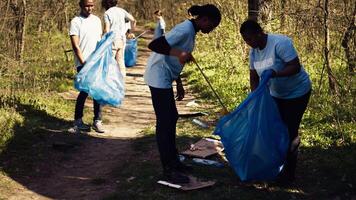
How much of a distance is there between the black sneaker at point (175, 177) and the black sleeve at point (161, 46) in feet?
3.70

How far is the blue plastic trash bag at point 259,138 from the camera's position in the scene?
437 centimetres

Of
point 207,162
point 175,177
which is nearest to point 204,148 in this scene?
point 207,162

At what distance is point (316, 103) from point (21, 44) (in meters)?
5.91

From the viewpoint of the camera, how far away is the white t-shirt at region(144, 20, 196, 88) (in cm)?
432

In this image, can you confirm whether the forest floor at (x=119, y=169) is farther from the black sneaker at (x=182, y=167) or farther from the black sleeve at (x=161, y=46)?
the black sleeve at (x=161, y=46)

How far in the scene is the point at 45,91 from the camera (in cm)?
852

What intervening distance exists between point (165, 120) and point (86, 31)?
2.65 meters

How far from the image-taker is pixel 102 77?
22.5 feet

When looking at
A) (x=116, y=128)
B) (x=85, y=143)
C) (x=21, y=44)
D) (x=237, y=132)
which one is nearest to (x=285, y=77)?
(x=237, y=132)

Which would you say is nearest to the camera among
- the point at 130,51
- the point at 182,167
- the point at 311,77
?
the point at 182,167

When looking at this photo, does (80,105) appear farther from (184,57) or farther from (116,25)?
(184,57)

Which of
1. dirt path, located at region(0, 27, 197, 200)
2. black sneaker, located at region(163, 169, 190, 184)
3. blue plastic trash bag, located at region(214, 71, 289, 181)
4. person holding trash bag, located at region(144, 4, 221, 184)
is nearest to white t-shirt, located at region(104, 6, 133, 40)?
dirt path, located at region(0, 27, 197, 200)

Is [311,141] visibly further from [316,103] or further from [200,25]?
[200,25]

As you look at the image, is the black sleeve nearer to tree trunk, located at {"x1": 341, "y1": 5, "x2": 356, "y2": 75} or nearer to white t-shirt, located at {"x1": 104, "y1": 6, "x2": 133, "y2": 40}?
tree trunk, located at {"x1": 341, "y1": 5, "x2": 356, "y2": 75}
